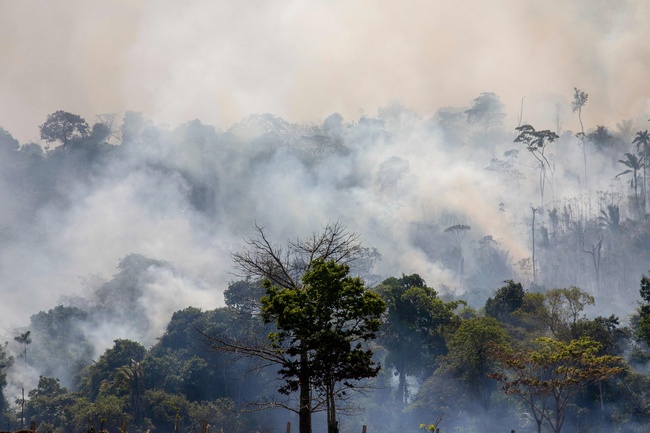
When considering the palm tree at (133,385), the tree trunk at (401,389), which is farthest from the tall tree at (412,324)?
the palm tree at (133,385)

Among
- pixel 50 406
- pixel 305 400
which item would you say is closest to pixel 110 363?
pixel 50 406

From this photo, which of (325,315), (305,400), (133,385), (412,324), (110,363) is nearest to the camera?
(305,400)

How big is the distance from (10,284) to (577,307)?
140669 millimetres

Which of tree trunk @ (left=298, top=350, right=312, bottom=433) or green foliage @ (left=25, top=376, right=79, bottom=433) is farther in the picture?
green foliage @ (left=25, top=376, right=79, bottom=433)

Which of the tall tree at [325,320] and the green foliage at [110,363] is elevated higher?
the green foliage at [110,363]

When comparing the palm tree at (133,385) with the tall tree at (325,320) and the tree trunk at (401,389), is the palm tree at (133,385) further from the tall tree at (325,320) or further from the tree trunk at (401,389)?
the tall tree at (325,320)

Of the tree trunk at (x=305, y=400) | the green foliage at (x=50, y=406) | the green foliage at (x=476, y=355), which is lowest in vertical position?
the tree trunk at (x=305, y=400)

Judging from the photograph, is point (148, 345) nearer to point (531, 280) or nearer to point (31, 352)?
point (31, 352)

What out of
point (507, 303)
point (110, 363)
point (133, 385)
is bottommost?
point (133, 385)

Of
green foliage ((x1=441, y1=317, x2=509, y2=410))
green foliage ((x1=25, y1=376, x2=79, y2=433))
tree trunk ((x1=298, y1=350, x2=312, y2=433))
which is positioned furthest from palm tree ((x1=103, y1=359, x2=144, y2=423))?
tree trunk ((x1=298, y1=350, x2=312, y2=433))

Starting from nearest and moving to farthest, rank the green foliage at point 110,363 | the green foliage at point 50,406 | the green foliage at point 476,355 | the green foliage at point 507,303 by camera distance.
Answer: the green foliage at point 476,355 → the green foliage at point 50,406 → the green foliage at point 507,303 → the green foliage at point 110,363

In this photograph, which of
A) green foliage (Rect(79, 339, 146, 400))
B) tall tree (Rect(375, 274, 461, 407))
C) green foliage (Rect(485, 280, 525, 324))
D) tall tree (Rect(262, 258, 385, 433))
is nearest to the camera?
tall tree (Rect(262, 258, 385, 433))

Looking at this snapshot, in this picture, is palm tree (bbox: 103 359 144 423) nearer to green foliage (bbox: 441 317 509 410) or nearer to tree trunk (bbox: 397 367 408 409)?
tree trunk (bbox: 397 367 408 409)

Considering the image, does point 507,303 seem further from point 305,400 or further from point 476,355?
point 305,400
